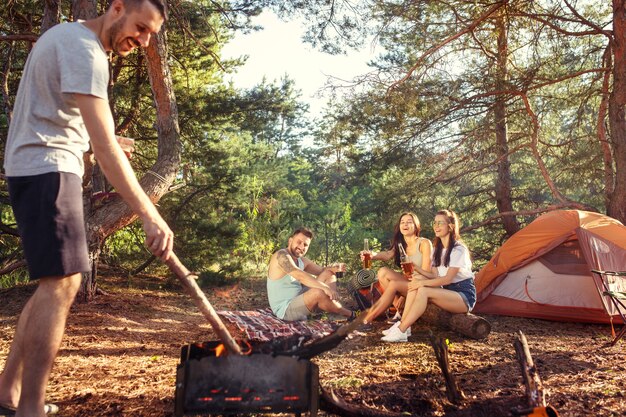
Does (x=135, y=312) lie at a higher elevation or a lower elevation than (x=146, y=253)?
lower

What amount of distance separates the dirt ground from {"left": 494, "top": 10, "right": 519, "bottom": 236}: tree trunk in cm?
419

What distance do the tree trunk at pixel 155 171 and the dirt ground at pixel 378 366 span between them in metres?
0.84

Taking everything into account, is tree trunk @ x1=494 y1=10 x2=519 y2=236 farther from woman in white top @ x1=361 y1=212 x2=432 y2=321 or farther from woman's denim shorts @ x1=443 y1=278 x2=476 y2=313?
woman's denim shorts @ x1=443 y1=278 x2=476 y2=313

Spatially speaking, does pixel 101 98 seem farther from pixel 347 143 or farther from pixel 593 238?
pixel 347 143

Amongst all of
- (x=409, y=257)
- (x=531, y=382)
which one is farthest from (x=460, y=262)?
(x=531, y=382)

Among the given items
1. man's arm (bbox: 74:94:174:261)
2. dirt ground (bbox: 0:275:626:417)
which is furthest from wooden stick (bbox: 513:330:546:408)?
man's arm (bbox: 74:94:174:261)

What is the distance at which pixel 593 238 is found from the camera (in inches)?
251

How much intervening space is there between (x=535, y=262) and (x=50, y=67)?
246 inches

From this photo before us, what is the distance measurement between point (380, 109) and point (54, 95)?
25.3 feet

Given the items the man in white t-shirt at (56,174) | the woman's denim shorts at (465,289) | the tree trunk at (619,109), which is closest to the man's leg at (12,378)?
the man in white t-shirt at (56,174)

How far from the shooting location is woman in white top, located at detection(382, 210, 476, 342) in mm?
5215

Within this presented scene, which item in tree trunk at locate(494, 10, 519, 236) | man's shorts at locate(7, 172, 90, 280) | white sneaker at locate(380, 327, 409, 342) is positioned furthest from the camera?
tree trunk at locate(494, 10, 519, 236)

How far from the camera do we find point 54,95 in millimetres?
2088

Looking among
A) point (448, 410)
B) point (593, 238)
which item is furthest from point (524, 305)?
point (448, 410)
